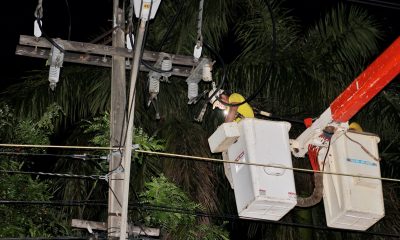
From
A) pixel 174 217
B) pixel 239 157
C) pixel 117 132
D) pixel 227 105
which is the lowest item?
pixel 174 217

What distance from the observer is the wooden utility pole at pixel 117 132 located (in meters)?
8.55

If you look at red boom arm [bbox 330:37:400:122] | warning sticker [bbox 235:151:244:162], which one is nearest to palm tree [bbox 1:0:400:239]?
warning sticker [bbox 235:151:244:162]

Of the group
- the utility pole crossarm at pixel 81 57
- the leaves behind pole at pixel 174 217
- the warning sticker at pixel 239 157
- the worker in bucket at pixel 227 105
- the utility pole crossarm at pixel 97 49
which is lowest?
Result: the leaves behind pole at pixel 174 217

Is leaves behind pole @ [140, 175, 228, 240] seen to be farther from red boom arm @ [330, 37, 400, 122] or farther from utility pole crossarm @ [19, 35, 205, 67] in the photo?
red boom arm @ [330, 37, 400, 122]

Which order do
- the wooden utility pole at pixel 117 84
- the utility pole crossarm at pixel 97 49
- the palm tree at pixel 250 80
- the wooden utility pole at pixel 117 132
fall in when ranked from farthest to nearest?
the palm tree at pixel 250 80
the utility pole crossarm at pixel 97 49
the wooden utility pole at pixel 117 132
the wooden utility pole at pixel 117 84

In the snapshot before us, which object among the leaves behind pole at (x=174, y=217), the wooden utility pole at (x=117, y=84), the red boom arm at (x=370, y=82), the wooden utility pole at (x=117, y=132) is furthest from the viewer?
the leaves behind pole at (x=174, y=217)

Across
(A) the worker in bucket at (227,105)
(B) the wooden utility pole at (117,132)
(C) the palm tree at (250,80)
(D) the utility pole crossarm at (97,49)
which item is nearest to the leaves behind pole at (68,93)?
(C) the palm tree at (250,80)

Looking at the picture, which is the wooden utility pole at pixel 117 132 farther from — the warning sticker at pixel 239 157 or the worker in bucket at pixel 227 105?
the warning sticker at pixel 239 157

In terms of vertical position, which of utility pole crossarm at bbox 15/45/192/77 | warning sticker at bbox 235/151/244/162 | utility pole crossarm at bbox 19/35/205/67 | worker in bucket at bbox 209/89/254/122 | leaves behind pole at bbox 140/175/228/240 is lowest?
leaves behind pole at bbox 140/175/228/240

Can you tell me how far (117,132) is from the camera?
8891mm

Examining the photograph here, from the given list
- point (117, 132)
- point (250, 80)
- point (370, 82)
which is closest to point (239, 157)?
point (117, 132)

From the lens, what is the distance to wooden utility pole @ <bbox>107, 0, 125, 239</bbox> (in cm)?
855

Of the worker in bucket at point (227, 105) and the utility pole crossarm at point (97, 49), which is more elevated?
the utility pole crossarm at point (97, 49)

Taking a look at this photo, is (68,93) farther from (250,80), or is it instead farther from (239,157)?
(239,157)
